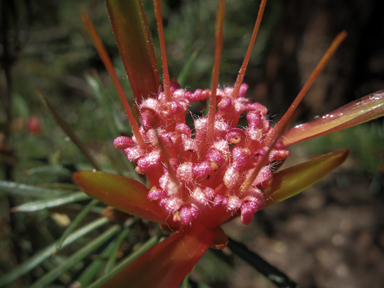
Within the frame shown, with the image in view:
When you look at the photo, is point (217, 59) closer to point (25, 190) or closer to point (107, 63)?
point (107, 63)

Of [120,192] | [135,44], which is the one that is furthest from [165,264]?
[135,44]

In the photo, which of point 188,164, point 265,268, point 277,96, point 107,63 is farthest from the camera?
point 277,96

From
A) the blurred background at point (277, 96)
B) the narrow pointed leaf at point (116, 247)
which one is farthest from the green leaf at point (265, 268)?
the blurred background at point (277, 96)

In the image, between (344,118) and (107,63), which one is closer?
(107,63)

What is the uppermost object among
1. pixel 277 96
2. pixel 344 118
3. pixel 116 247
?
pixel 277 96

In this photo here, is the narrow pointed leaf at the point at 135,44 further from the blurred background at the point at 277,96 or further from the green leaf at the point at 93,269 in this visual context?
the blurred background at the point at 277,96

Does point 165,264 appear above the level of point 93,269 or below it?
below

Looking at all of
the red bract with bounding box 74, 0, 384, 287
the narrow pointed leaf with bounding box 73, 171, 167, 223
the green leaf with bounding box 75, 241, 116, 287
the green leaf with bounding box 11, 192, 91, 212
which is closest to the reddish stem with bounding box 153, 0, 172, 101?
the red bract with bounding box 74, 0, 384, 287

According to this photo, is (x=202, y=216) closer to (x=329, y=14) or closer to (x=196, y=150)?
(x=196, y=150)
